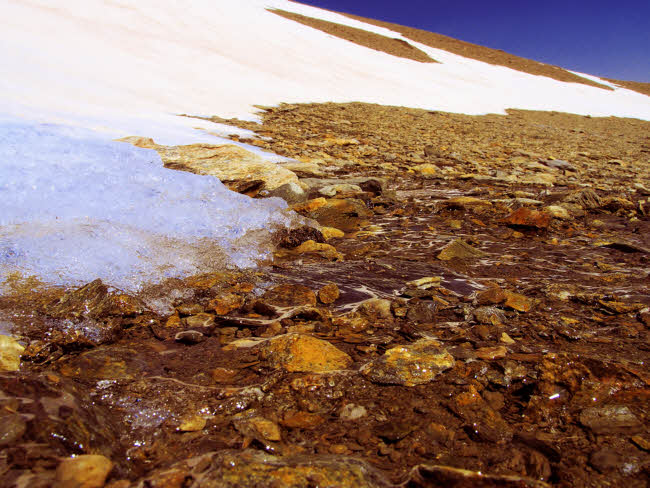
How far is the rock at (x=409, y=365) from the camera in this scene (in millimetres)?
1685

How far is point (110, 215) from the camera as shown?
2869mm

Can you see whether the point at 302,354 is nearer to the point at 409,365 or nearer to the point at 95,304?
the point at 409,365

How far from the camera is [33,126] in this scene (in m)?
3.77

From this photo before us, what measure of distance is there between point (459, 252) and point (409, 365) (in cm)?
172

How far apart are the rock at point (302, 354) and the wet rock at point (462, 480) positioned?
690 millimetres

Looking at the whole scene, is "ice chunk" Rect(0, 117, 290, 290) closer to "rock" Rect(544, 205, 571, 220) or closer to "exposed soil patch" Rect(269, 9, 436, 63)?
"rock" Rect(544, 205, 571, 220)

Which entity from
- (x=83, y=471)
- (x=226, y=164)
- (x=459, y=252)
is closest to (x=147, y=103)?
(x=226, y=164)

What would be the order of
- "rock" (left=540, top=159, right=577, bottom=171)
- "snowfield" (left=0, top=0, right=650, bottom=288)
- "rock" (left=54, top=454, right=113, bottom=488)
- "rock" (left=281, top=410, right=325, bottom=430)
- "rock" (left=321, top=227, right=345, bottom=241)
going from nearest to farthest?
"rock" (left=54, top=454, right=113, bottom=488)
"rock" (left=281, top=410, right=325, bottom=430)
"snowfield" (left=0, top=0, right=650, bottom=288)
"rock" (left=321, top=227, right=345, bottom=241)
"rock" (left=540, top=159, right=577, bottom=171)

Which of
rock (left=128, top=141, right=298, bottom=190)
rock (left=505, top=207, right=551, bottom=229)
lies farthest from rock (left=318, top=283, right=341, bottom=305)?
rock (left=505, top=207, right=551, bottom=229)

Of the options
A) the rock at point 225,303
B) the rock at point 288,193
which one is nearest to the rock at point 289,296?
the rock at point 225,303

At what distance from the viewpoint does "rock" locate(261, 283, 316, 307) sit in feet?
7.89

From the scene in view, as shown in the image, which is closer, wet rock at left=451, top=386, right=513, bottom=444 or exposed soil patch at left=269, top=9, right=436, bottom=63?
wet rock at left=451, top=386, right=513, bottom=444

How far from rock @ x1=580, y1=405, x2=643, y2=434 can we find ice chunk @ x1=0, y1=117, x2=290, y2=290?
2.07 m

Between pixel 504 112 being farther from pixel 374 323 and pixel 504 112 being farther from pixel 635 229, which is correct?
pixel 374 323
